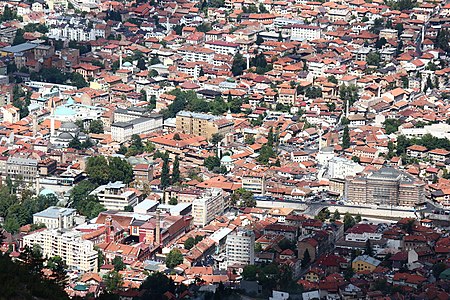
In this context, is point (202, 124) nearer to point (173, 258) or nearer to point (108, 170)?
point (108, 170)

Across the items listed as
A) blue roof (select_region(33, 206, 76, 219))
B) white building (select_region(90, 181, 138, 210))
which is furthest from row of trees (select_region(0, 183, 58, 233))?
white building (select_region(90, 181, 138, 210))

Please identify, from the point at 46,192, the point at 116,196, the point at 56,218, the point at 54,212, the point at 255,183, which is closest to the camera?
the point at 56,218

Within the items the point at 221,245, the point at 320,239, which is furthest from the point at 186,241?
the point at 320,239

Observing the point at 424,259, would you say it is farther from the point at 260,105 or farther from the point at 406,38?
the point at 406,38

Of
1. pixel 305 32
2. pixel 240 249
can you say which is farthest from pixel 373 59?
pixel 240 249

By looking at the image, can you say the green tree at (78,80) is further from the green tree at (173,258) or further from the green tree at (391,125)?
the green tree at (173,258)

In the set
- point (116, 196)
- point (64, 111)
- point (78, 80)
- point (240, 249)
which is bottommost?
point (78, 80)
